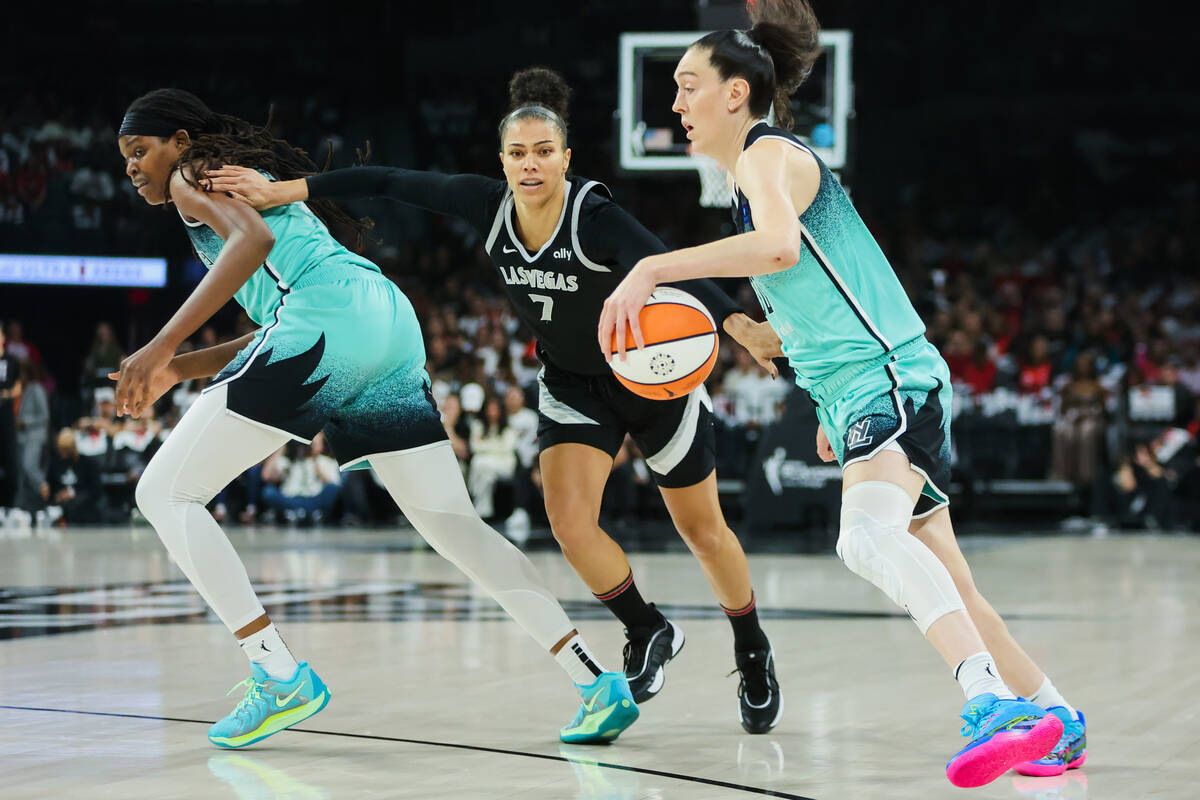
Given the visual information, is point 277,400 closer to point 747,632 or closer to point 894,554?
point 747,632

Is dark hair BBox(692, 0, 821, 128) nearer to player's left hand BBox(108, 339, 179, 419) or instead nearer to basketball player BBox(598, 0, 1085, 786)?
basketball player BBox(598, 0, 1085, 786)

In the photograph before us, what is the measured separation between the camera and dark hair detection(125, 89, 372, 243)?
417 cm

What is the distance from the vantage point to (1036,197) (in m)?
21.6

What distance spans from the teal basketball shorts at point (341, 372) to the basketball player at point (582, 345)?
0.30 meters

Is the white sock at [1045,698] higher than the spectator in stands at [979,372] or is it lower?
lower

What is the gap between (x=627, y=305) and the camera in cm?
329

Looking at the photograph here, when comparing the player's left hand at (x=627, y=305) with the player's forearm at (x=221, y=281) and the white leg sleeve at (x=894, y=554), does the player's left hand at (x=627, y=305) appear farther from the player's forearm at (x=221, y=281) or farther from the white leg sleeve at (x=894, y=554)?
the player's forearm at (x=221, y=281)

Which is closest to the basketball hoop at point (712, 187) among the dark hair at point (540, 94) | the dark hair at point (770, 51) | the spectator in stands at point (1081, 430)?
the spectator in stands at point (1081, 430)

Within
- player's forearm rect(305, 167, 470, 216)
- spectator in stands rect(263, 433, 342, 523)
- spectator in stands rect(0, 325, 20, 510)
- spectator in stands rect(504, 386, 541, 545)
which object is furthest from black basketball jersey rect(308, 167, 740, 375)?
spectator in stands rect(0, 325, 20, 510)

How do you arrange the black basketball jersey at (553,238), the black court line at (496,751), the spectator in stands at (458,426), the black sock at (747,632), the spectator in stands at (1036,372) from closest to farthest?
the black court line at (496,751) → the black basketball jersey at (553,238) → the black sock at (747,632) → the spectator in stands at (458,426) → the spectator in stands at (1036,372)

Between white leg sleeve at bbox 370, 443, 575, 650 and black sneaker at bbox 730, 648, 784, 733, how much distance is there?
571 mm

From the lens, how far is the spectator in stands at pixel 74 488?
14.2 meters

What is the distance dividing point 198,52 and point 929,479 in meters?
17.7

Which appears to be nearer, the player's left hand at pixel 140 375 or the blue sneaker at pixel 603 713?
the player's left hand at pixel 140 375
